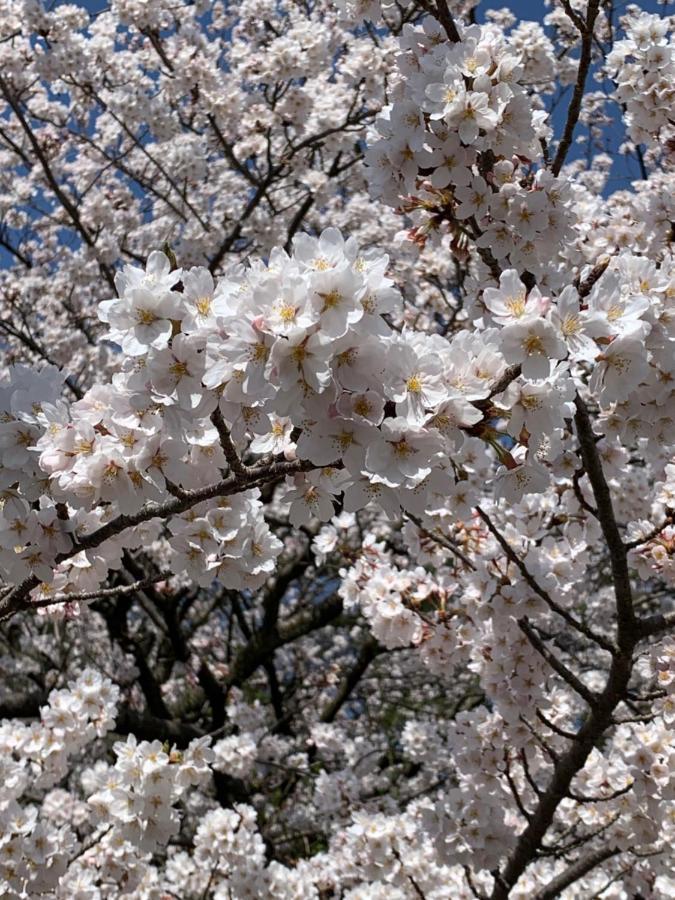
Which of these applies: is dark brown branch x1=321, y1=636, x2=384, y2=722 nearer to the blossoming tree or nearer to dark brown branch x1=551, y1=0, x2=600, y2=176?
the blossoming tree

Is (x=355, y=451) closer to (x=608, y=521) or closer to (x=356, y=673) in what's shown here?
(x=608, y=521)

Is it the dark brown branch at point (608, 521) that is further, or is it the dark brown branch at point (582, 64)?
the dark brown branch at point (608, 521)

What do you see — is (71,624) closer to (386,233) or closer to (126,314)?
(386,233)

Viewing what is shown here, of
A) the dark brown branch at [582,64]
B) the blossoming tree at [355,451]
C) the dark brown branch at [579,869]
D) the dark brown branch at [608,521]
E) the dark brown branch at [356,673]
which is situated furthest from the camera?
the dark brown branch at [356,673]

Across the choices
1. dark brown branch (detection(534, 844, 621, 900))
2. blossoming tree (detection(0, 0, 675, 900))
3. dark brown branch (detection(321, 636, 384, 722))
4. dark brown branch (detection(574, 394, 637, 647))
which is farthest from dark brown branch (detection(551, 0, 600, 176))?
dark brown branch (detection(321, 636, 384, 722))

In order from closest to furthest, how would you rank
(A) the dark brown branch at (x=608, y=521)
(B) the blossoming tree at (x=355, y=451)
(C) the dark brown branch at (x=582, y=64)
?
(B) the blossoming tree at (x=355, y=451)
(C) the dark brown branch at (x=582, y=64)
(A) the dark brown branch at (x=608, y=521)

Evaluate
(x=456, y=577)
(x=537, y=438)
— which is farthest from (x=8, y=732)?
(x=537, y=438)

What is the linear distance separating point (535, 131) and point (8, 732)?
339 cm

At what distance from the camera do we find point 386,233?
26.6 feet

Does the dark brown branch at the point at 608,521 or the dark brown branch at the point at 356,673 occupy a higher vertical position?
the dark brown branch at the point at 356,673

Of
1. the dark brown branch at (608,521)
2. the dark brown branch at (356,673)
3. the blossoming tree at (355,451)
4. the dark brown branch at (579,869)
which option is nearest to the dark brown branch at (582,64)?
the blossoming tree at (355,451)

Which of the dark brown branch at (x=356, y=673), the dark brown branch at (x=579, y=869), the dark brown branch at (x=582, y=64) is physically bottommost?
the dark brown branch at (x=579, y=869)

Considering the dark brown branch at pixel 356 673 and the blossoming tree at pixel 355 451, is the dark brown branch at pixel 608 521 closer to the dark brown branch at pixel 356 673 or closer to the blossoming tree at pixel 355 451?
the blossoming tree at pixel 355 451

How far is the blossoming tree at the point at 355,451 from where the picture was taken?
1.42m
